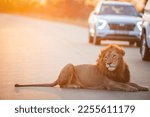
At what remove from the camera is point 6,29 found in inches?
947

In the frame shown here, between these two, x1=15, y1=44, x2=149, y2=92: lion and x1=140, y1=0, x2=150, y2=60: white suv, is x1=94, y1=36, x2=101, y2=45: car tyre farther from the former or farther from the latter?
x1=15, y1=44, x2=149, y2=92: lion

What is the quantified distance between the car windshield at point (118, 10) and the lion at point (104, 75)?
32.4 ft

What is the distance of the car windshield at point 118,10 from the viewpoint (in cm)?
1977

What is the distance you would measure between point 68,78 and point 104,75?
0.48 meters

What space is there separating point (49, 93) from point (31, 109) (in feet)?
5.36

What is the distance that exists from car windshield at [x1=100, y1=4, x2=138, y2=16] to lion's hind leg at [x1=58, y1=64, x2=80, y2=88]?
32.4 feet

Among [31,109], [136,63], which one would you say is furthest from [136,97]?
[136,63]

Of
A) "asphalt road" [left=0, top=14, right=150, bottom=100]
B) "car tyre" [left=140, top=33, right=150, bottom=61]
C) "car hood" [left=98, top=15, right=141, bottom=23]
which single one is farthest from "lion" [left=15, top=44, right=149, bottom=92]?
"car hood" [left=98, top=15, right=141, bottom=23]

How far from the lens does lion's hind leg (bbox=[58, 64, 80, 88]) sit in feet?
32.3

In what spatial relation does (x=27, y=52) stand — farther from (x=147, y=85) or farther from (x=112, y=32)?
(x=147, y=85)

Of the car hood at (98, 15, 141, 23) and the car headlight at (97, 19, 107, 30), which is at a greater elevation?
the car hood at (98, 15, 141, 23)

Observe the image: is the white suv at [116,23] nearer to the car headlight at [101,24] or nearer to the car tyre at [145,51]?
the car headlight at [101,24]

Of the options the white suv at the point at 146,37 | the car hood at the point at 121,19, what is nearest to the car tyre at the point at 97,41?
the car hood at the point at 121,19

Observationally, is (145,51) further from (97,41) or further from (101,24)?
(101,24)
